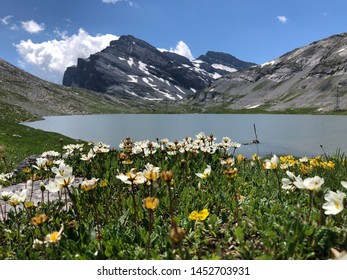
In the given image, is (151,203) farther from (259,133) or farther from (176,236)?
(259,133)

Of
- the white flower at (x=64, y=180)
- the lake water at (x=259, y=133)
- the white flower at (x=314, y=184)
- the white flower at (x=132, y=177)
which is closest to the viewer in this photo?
the white flower at (x=314, y=184)

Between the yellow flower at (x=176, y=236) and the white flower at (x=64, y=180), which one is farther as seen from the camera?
the white flower at (x=64, y=180)

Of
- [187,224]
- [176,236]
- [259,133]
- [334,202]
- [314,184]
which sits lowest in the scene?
[187,224]

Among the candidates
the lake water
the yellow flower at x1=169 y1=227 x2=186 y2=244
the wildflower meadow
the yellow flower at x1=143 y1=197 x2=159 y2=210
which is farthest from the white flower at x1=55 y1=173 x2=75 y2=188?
the lake water

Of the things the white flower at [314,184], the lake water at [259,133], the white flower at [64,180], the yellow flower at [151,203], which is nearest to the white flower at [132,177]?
the white flower at [64,180]

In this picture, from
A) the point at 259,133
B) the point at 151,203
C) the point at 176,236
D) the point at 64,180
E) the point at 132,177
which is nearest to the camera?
the point at 176,236

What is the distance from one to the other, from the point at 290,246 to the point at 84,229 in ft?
10.2

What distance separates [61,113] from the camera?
169125 mm

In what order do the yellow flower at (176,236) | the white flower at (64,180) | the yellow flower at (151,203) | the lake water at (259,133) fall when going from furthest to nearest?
the lake water at (259,133) < the white flower at (64,180) < the yellow flower at (151,203) < the yellow flower at (176,236)

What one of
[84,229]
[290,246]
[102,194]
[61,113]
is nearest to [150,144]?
[102,194]

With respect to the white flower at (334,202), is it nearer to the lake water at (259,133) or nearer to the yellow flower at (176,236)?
the yellow flower at (176,236)

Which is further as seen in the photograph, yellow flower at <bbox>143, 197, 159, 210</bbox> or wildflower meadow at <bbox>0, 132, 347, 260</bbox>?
wildflower meadow at <bbox>0, 132, 347, 260</bbox>

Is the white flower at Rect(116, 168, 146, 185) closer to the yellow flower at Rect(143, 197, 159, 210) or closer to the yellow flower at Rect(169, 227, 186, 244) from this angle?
the yellow flower at Rect(143, 197, 159, 210)

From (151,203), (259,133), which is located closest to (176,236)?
(151,203)
